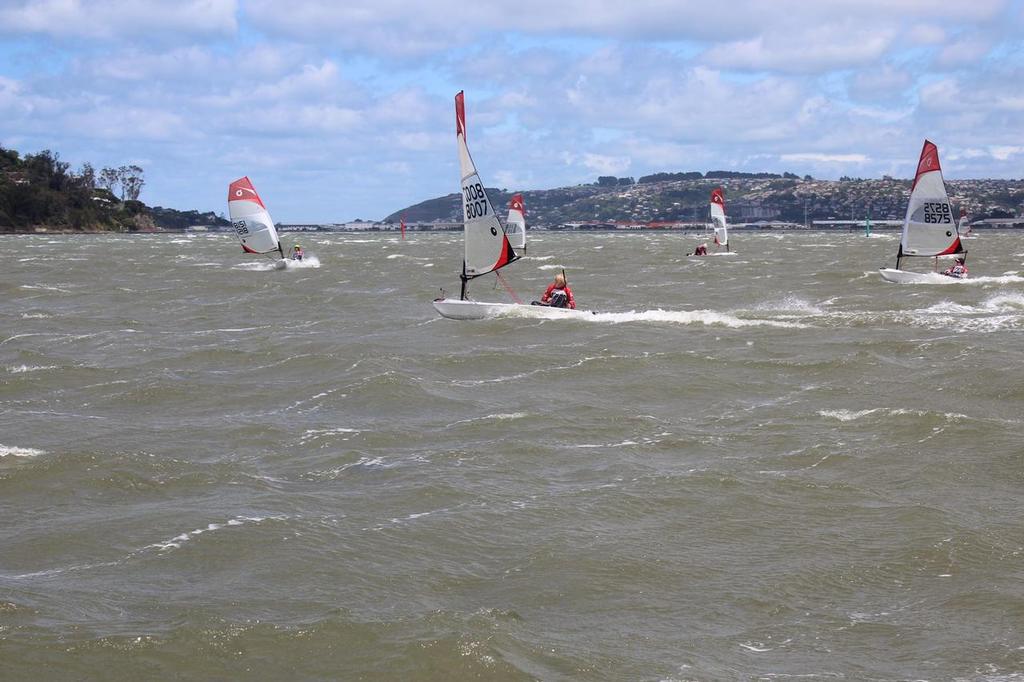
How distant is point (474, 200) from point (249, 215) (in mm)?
28078

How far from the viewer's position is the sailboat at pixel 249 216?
178ft

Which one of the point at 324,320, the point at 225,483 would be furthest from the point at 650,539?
the point at 324,320

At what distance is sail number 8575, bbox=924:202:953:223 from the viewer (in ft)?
131

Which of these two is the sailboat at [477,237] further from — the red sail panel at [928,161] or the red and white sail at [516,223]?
the red and white sail at [516,223]

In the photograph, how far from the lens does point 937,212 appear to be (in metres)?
39.9

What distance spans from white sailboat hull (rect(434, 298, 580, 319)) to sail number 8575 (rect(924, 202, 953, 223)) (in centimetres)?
1714

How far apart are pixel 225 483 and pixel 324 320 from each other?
18.8 metres

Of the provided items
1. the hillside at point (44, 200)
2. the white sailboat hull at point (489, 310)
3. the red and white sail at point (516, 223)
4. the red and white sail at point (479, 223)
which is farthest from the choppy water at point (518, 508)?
the hillside at point (44, 200)

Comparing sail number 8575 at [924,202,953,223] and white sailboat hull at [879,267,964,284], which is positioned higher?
sail number 8575 at [924,202,953,223]

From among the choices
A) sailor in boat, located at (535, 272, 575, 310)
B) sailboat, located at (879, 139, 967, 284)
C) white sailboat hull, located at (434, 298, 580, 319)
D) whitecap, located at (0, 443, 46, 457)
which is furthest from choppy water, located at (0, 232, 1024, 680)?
sailboat, located at (879, 139, 967, 284)

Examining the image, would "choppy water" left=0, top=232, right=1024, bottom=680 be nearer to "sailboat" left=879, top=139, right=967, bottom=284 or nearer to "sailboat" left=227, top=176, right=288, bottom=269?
"sailboat" left=879, top=139, right=967, bottom=284

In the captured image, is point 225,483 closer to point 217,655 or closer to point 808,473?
point 217,655

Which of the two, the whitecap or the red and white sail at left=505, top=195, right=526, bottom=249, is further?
the red and white sail at left=505, top=195, right=526, bottom=249

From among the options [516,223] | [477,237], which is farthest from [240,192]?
[477,237]
